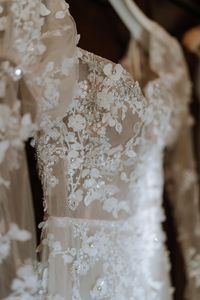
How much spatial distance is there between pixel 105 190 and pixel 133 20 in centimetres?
34

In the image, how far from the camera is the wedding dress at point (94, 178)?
621mm

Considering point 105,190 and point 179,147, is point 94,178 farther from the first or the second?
point 179,147

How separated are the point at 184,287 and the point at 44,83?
19.3 inches

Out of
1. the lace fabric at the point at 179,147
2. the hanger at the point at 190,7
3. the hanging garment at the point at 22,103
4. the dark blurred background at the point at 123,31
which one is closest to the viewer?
the hanging garment at the point at 22,103

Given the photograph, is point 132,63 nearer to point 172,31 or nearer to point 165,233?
point 172,31

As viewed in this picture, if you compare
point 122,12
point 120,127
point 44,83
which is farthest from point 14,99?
point 122,12

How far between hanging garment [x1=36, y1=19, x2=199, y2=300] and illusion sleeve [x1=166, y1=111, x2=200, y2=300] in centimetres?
8

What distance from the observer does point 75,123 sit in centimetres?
66

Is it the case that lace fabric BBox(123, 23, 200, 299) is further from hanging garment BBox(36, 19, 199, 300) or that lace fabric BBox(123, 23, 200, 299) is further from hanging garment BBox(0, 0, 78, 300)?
hanging garment BBox(0, 0, 78, 300)

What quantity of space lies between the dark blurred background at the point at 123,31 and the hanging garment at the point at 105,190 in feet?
0.13

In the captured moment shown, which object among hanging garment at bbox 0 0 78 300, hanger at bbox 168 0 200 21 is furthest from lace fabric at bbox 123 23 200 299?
hanging garment at bbox 0 0 78 300

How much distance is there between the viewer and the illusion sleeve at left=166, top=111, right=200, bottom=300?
93 cm

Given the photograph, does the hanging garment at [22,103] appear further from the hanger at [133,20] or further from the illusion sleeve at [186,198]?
the illusion sleeve at [186,198]

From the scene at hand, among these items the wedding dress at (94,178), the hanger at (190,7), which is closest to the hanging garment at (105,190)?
the wedding dress at (94,178)
